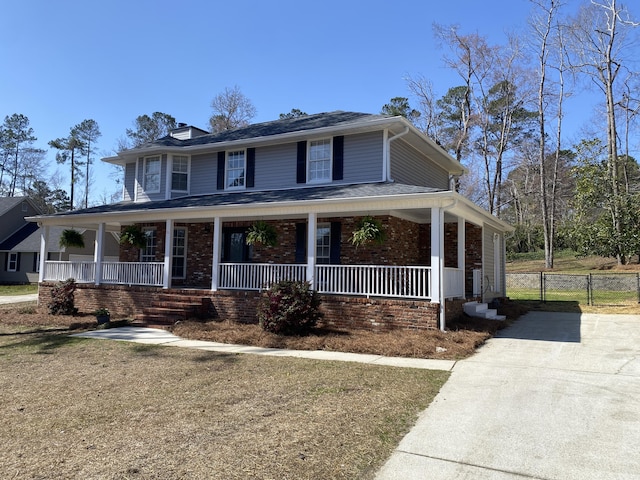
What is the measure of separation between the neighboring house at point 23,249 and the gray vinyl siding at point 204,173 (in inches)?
649

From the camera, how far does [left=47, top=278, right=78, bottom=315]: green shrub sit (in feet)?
45.4

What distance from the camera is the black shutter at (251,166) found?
14.8 metres

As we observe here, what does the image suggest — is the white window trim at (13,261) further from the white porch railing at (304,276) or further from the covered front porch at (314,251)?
the white porch railing at (304,276)

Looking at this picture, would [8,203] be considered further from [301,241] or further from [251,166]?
[301,241]

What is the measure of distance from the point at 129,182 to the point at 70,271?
4194 millimetres

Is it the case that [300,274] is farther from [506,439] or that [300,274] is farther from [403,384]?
[506,439]

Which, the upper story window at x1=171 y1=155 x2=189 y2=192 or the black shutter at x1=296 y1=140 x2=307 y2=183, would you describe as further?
the upper story window at x1=171 y1=155 x2=189 y2=192

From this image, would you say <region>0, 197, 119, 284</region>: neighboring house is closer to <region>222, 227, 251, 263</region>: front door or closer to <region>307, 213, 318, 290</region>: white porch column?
<region>222, 227, 251, 263</region>: front door

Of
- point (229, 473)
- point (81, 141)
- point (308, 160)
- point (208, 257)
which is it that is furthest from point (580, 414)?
point (81, 141)

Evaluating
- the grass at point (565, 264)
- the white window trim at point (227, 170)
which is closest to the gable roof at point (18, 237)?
Result: the white window trim at point (227, 170)

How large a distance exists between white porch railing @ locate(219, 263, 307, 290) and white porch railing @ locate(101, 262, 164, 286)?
90.7 inches

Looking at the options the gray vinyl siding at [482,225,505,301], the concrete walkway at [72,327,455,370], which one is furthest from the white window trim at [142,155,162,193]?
the gray vinyl siding at [482,225,505,301]

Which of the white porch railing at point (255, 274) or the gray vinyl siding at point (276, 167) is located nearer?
the white porch railing at point (255, 274)

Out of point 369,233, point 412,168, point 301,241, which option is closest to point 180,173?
point 301,241
